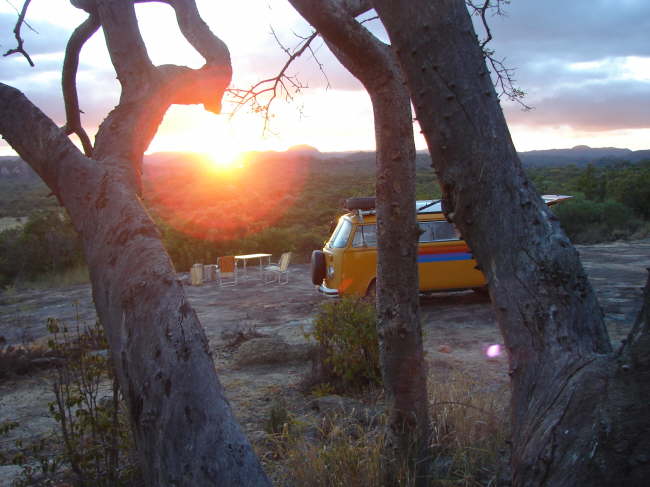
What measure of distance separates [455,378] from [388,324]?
251 cm

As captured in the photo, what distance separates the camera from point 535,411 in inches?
71.2

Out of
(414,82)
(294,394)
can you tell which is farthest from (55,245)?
(414,82)

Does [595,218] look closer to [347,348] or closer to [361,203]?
[361,203]

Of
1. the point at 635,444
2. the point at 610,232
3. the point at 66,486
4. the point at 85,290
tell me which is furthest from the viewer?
the point at 610,232

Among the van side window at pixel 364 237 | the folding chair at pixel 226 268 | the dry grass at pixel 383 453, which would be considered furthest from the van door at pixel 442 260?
the dry grass at pixel 383 453

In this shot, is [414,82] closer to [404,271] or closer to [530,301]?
[530,301]

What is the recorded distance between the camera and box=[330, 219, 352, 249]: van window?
1107 cm

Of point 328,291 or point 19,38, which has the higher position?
point 19,38

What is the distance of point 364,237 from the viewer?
1101 centimetres

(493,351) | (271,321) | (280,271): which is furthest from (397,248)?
(280,271)

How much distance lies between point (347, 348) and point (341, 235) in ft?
17.0

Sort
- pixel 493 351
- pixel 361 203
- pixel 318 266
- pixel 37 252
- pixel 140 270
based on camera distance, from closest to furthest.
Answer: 1. pixel 140 270
2. pixel 493 351
3. pixel 361 203
4. pixel 318 266
5. pixel 37 252

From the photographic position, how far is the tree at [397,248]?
147 inches

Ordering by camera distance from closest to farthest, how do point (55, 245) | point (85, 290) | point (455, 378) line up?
point (455, 378) → point (85, 290) → point (55, 245)
